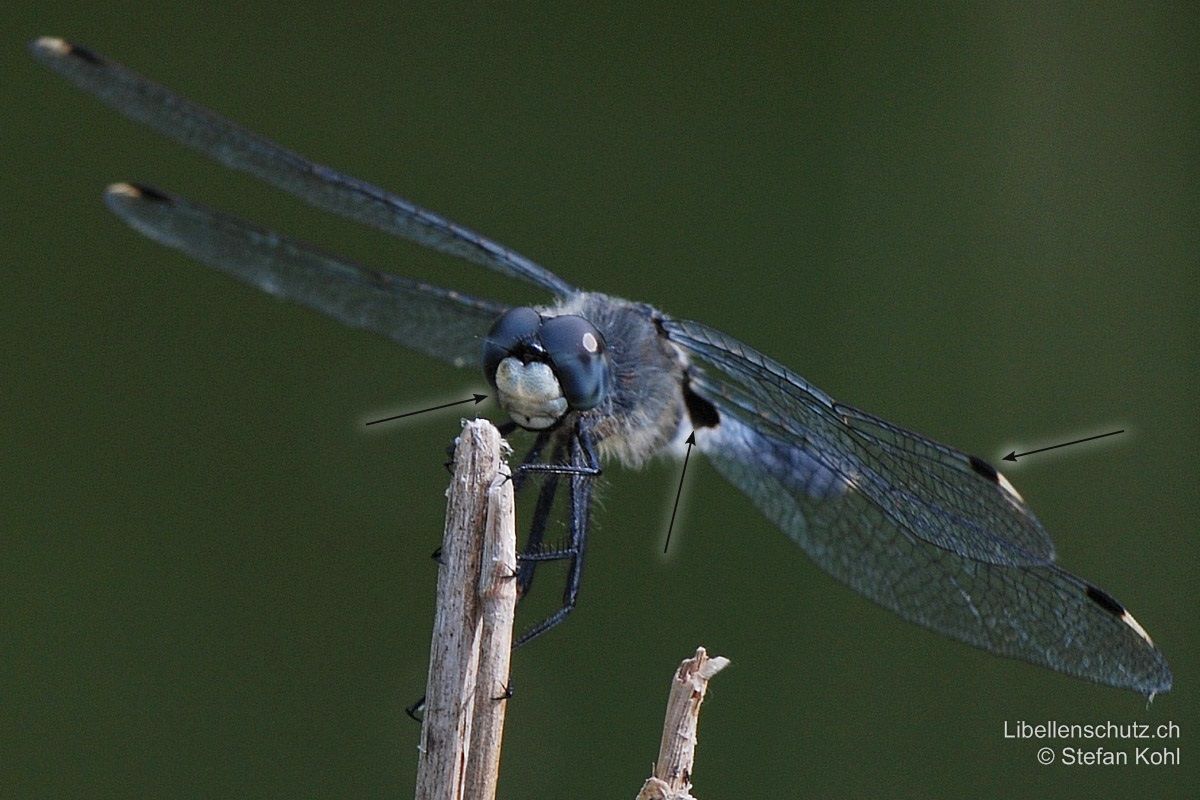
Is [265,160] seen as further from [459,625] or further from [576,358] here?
[459,625]

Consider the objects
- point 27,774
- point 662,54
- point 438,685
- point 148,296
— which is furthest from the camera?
point 662,54

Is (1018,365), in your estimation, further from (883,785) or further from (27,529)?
(27,529)

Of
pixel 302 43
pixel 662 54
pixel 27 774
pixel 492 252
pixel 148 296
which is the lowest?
pixel 27 774

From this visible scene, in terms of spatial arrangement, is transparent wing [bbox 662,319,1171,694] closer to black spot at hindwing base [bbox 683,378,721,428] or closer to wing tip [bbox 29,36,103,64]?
black spot at hindwing base [bbox 683,378,721,428]

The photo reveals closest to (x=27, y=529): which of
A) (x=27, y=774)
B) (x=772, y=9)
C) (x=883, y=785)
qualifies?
(x=27, y=774)

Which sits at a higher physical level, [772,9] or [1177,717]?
[772,9]

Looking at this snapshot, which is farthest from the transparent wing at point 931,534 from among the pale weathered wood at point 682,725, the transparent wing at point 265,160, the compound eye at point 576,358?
the pale weathered wood at point 682,725

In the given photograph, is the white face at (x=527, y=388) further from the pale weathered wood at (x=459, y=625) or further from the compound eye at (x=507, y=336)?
the pale weathered wood at (x=459, y=625)
